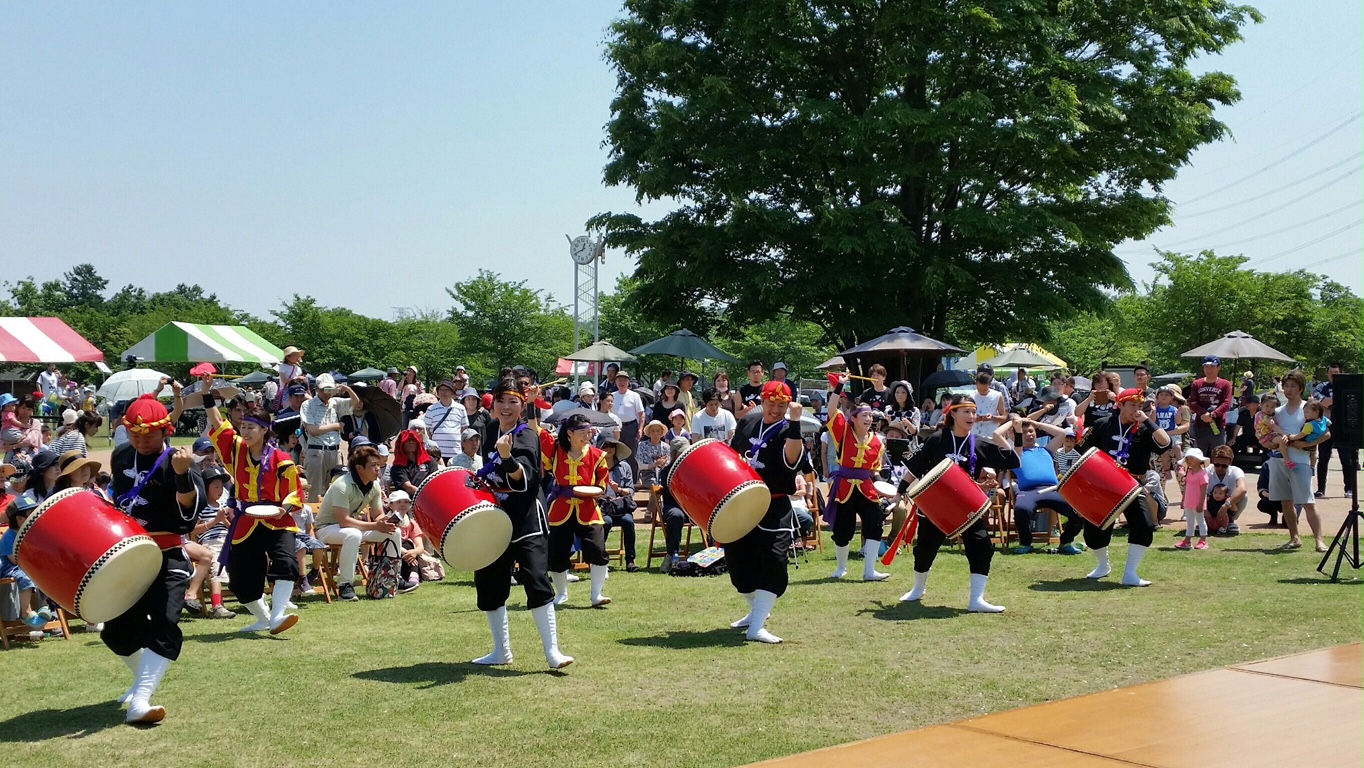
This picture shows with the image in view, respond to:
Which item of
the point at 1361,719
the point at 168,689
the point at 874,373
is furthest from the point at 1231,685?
the point at 874,373

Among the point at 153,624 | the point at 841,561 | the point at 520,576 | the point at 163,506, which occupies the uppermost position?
the point at 163,506

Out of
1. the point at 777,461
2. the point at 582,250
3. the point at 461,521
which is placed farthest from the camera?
the point at 582,250

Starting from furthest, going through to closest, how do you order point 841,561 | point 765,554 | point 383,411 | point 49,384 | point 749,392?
point 49,384
point 749,392
point 383,411
point 841,561
point 765,554

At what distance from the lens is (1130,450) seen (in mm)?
10617

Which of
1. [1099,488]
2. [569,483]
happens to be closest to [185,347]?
[569,483]

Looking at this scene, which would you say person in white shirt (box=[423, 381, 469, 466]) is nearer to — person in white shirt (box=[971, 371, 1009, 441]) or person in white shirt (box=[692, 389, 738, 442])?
person in white shirt (box=[692, 389, 738, 442])

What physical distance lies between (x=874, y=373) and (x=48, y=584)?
10245mm

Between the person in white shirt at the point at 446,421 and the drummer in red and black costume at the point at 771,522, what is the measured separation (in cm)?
605

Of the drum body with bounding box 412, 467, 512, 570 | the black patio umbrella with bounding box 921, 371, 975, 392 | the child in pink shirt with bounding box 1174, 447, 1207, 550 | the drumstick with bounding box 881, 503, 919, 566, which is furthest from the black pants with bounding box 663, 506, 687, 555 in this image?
the black patio umbrella with bounding box 921, 371, 975, 392

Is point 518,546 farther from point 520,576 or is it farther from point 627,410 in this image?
point 627,410

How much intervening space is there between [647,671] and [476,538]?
131 cm

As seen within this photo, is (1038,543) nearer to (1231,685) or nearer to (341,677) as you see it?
(1231,685)

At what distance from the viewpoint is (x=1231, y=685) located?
6.39 metres

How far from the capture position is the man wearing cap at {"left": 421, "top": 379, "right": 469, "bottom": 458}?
13.6 m
